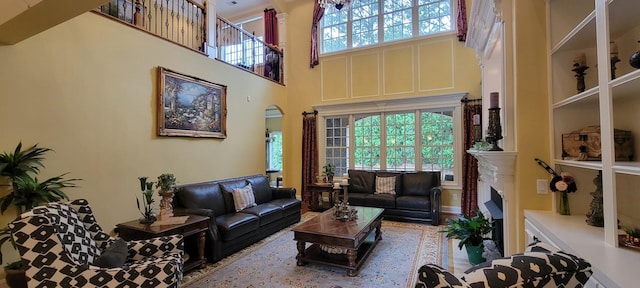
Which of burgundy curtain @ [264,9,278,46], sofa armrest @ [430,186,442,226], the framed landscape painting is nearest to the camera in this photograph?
the framed landscape painting

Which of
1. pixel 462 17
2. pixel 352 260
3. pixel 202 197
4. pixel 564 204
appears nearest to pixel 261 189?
pixel 202 197

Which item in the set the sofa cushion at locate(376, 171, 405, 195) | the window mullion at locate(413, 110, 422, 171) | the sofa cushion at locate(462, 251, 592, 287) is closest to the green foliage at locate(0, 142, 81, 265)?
the sofa cushion at locate(462, 251, 592, 287)

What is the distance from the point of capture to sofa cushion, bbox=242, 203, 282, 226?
4.14m

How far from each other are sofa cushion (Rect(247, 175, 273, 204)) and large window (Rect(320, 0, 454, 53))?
362 centimetres

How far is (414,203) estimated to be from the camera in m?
5.01

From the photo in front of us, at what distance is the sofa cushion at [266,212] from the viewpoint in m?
4.14

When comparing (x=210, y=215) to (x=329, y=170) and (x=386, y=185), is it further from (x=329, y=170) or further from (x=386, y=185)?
(x=386, y=185)

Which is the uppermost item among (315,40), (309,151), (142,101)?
(315,40)

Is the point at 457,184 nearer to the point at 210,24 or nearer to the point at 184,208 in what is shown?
the point at 184,208

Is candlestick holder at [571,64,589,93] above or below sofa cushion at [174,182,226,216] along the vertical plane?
above

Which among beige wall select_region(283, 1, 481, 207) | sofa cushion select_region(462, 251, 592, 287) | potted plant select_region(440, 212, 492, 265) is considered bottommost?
potted plant select_region(440, 212, 492, 265)

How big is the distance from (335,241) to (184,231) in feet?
5.44

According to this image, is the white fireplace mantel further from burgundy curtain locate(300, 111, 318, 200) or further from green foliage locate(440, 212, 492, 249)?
burgundy curtain locate(300, 111, 318, 200)

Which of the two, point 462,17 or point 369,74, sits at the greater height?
point 462,17
